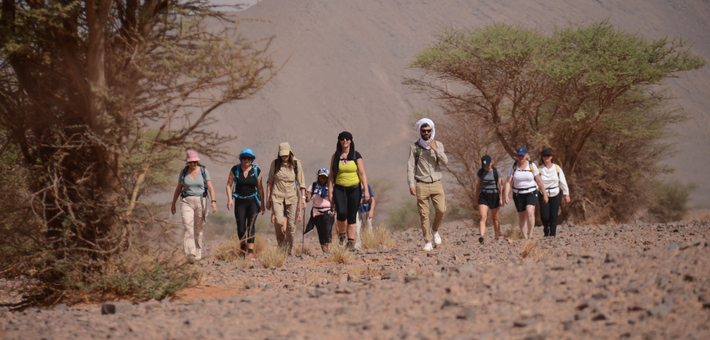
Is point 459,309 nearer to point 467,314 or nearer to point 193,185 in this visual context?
point 467,314

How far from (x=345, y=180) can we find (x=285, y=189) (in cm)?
106

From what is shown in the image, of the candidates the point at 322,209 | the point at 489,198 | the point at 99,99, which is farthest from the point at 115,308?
the point at 489,198

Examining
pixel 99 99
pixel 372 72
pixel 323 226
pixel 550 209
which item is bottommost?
pixel 323 226

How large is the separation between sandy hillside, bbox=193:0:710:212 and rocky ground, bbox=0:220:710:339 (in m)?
50.3

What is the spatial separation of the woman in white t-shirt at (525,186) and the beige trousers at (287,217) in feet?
12.2

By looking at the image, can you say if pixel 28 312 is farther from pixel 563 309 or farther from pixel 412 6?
pixel 412 6

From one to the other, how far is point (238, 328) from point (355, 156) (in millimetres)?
4822

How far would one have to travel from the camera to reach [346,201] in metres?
8.80

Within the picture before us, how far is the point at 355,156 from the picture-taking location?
28.9 feet

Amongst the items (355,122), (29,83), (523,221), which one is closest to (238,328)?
(29,83)

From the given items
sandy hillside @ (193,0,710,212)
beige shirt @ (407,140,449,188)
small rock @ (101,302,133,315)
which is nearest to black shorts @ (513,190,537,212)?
beige shirt @ (407,140,449,188)

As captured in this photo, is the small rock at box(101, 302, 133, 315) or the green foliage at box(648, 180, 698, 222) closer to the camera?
the small rock at box(101, 302, 133, 315)

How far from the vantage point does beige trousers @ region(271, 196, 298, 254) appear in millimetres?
9031

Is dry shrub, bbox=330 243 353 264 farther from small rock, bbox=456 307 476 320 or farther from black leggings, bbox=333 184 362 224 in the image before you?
small rock, bbox=456 307 476 320
